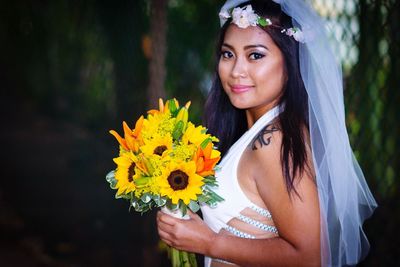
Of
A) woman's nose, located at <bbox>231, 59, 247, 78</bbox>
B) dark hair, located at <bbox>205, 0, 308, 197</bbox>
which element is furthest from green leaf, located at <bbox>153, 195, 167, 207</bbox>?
woman's nose, located at <bbox>231, 59, 247, 78</bbox>

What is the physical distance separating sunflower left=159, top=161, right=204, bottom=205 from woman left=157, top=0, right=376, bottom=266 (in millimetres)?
215

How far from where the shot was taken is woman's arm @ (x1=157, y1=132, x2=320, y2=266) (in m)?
1.94

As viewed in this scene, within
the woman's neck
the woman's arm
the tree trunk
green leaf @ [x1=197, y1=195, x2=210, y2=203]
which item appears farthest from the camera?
the tree trunk

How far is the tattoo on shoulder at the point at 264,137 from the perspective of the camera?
6.69 feet

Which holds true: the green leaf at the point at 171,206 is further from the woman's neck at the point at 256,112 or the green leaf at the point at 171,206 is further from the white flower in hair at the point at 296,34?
the white flower in hair at the point at 296,34

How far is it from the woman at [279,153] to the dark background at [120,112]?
89 centimetres

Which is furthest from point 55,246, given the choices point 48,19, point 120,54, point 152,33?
point 48,19

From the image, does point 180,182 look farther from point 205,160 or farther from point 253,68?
point 253,68

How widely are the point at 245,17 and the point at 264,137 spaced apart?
510mm

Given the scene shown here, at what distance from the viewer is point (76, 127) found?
512 inches

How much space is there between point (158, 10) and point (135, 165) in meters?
2.34

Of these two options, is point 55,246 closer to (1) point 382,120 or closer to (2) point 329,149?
(1) point 382,120

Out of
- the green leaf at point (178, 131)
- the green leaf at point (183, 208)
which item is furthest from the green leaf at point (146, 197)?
the green leaf at point (178, 131)

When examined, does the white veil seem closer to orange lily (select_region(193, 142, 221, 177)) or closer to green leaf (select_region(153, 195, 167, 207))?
orange lily (select_region(193, 142, 221, 177))
